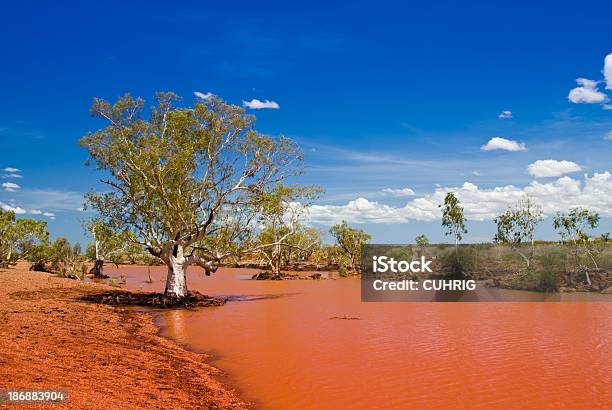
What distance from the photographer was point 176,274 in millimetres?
27828

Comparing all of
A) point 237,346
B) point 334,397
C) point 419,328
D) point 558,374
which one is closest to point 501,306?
point 419,328

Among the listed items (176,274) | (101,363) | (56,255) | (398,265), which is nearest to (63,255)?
(56,255)

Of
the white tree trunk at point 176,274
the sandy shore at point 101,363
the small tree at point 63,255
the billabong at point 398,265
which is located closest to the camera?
the sandy shore at point 101,363

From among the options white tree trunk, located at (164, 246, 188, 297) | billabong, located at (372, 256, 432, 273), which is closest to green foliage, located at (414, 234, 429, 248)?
billabong, located at (372, 256, 432, 273)

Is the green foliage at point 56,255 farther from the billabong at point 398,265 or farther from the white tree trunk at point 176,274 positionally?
the billabong at point 398,265

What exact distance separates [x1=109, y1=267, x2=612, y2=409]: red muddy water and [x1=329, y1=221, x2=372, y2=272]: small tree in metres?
35.2

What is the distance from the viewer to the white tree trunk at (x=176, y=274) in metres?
27.6

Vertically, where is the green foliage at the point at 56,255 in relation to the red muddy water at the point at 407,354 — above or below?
above

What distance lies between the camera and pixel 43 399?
7.57 m

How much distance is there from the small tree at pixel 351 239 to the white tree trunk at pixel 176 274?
36.7m

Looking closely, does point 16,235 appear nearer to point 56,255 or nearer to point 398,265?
point 56,255

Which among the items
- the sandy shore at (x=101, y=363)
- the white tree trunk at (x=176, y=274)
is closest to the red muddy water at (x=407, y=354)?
the sandy shore at (x=101, y=363)

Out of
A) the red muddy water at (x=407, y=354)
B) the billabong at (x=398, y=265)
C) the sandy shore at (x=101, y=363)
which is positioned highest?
the billabong at (x=398, y=265)

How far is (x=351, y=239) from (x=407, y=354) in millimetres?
47424
